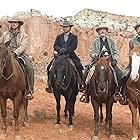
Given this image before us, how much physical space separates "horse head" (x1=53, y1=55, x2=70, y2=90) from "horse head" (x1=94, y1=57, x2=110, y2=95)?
1.15 metres

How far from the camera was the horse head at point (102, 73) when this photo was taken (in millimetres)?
12281

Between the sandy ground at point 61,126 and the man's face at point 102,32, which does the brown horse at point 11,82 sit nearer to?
the sandy ground at point 61,126

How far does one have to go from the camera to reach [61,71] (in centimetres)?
1321

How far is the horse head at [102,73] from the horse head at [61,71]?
115 centimetres

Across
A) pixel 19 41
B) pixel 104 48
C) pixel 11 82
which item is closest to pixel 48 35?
pixel 19 41

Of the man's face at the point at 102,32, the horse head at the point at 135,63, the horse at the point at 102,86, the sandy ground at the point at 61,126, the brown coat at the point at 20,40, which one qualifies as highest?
the man's face at the point at 102,32

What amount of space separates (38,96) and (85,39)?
45.1 feet

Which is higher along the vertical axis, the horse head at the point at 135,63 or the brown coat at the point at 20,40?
the brown coat at the point at 20,40

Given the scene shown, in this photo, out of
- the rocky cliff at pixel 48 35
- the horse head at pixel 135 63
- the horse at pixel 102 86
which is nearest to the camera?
the horse head at pixel 135 63

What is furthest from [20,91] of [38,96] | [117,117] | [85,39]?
[85,39]

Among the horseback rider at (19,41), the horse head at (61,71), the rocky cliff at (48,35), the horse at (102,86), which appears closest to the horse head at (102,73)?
the horse at (102,86)

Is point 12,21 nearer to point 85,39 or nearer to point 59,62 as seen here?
point 59,62

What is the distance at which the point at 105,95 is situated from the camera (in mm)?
12766

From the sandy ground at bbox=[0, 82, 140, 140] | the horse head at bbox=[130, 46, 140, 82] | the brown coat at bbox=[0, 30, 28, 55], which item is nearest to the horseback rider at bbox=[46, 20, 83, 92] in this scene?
the brown coat at bbox=[0, 30, 28, 55]
